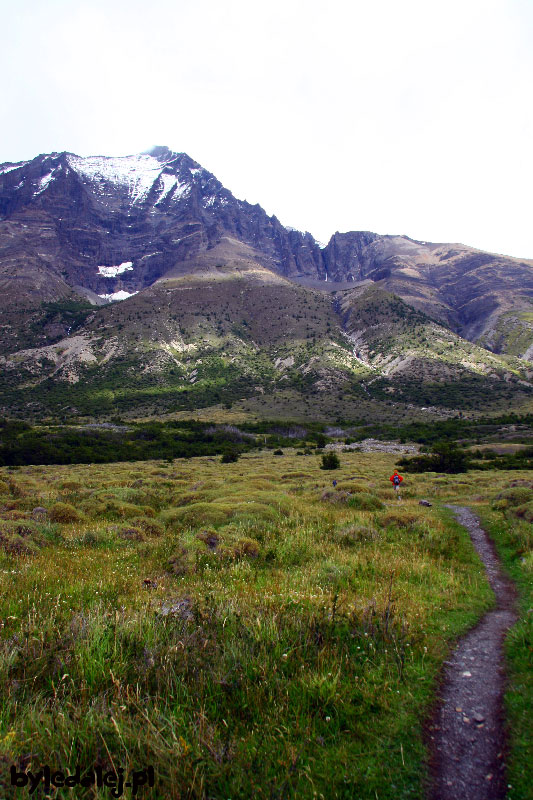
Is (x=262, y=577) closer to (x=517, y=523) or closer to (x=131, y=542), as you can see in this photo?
(x=131, y=542)

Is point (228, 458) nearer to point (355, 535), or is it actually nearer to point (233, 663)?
point (355, 535)

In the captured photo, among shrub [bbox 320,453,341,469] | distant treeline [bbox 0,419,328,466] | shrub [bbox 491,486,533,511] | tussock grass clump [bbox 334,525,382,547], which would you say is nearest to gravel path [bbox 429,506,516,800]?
tussock grass clump [bbox 334,525,382,547]

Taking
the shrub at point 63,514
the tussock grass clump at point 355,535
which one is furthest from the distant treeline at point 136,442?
the tussock grass clump at point 355,535

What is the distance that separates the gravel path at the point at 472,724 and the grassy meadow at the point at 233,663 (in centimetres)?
14

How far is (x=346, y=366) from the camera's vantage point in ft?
501

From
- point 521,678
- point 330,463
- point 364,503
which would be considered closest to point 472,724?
point 521,678

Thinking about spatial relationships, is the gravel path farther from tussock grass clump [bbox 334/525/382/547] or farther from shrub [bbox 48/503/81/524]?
shrub [bbox 48/503/81/524]

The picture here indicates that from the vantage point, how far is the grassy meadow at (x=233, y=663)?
2.92 m

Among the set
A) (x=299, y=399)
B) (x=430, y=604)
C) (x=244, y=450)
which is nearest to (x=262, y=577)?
(x=430, y=604)

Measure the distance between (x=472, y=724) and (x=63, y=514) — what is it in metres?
12.8

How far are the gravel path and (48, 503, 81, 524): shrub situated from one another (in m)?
11.9

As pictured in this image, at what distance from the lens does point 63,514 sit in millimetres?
12875

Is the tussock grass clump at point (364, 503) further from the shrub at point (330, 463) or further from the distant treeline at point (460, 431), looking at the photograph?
the distant treeline at point (460, 431)

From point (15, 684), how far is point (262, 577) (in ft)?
15.0
